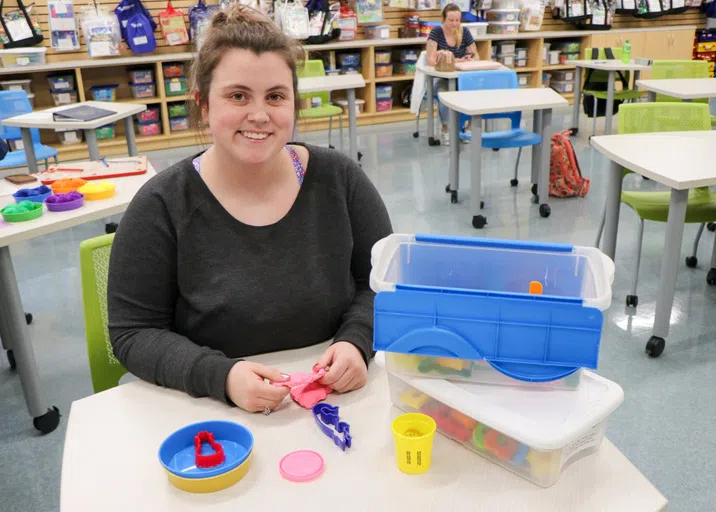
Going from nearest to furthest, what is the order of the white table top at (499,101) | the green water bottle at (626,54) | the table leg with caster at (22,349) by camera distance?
the table leg with caster at (22,349) < the white table top at (499,101) < the green water bottle at (626,54)

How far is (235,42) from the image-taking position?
45.8 inches

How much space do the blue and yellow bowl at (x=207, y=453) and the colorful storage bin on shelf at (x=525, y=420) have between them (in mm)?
250

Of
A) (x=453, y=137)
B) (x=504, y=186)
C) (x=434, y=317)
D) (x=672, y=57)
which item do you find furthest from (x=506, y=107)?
(x=672, y=57)

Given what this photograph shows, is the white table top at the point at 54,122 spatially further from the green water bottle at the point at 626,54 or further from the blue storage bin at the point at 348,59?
the green water bottle at the point at 626,54

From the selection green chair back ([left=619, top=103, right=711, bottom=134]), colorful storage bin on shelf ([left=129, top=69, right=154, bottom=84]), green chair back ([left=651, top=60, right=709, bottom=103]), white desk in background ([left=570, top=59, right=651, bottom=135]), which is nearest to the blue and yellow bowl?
green chair back ([left=619, top=103, right=711, bottom=134])

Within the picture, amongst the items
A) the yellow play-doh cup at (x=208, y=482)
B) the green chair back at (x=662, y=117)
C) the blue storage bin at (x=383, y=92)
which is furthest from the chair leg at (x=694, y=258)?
the blue storage bin at (x=383, y=92)

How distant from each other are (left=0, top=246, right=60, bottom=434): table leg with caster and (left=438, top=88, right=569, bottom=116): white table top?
105 inches

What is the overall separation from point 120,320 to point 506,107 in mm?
3245

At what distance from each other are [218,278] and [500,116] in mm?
3660

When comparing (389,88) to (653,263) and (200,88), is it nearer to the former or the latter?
(653,263)

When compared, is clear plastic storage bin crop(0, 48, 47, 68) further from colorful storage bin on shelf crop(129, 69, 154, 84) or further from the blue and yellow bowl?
the blue and yellow bowl

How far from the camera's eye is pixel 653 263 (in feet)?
11.2

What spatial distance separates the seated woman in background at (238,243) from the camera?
116 centimetres

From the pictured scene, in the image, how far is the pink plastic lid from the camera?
0.87 m
